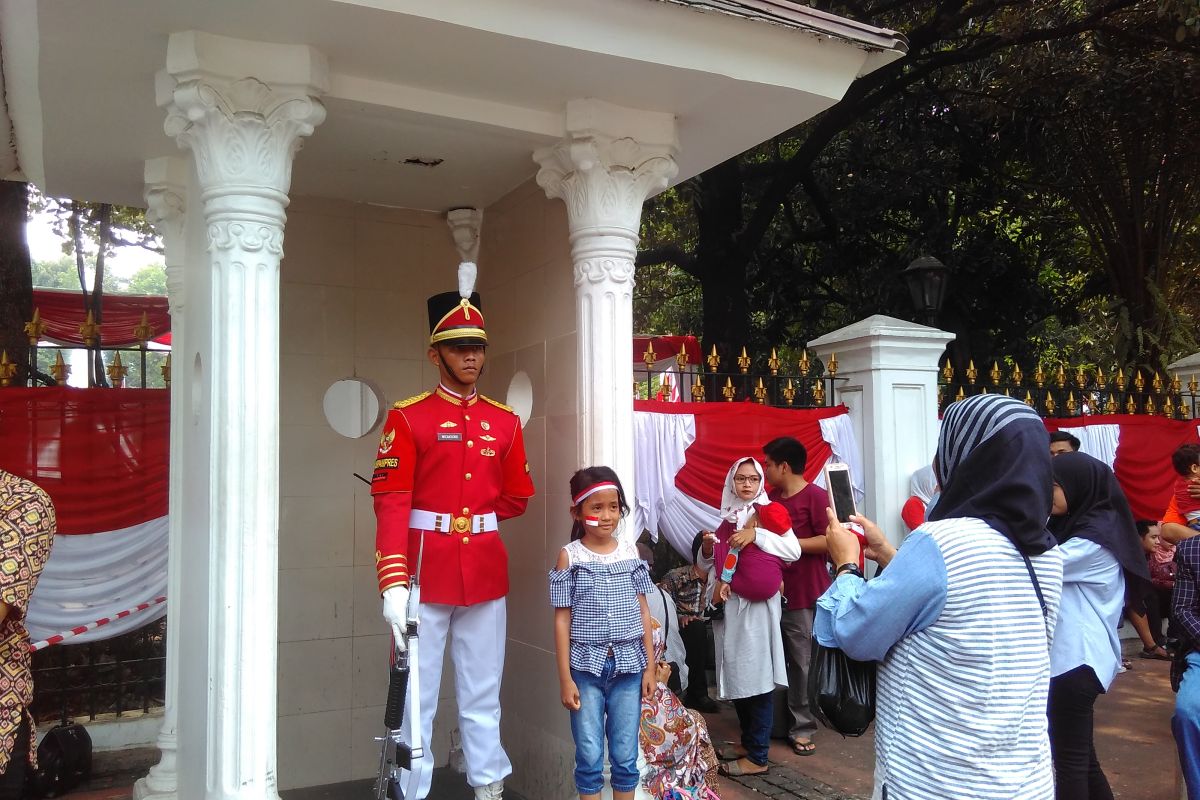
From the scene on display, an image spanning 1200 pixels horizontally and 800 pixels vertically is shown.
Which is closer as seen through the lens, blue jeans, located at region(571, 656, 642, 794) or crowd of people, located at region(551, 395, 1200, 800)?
crowd of people, located at region(551, 395, 1200, 800)

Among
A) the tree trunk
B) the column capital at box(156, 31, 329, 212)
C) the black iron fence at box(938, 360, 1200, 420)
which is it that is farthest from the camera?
the black iron fence at box(938, 360, 1200, 420)

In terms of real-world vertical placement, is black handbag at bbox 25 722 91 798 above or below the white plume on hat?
below

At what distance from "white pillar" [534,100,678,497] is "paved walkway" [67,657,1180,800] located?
1.91 m

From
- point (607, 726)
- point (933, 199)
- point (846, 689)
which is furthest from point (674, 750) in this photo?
point (933, 199)

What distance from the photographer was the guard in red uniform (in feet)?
12.2

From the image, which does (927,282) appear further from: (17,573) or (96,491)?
(17,573)

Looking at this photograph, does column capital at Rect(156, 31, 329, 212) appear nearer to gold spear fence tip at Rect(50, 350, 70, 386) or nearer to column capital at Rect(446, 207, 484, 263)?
column capital at Rect(446, 207, 484, 263)

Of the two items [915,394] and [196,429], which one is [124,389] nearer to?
[196,429]

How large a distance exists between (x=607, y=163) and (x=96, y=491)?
3.48 metres

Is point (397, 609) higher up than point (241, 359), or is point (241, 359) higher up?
point (241, 359)

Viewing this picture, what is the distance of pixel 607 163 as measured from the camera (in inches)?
160

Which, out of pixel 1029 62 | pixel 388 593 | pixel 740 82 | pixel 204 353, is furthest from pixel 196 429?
pixel 1029 62

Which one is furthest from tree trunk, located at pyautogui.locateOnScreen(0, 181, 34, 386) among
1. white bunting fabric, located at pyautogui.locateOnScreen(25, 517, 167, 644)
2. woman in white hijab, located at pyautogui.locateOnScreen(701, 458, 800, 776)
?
woman in white hijab, located at pyautogui.locateOnScreen(701, 458, 800, 776)

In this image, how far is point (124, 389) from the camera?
5297 mm
